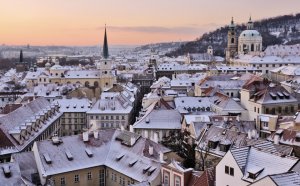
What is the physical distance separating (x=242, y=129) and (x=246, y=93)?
60.9ft

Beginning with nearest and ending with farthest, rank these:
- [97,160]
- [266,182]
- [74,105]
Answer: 1. [266,182]
2. [97,160]
3. [74,105]

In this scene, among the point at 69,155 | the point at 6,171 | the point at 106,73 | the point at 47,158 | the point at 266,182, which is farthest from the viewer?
the point at 106,73

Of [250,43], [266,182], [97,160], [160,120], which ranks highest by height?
[250,43]

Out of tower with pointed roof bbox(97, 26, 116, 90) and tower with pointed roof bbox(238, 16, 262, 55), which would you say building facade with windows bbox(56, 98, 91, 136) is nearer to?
tower with pointed roof bbox(97, 26, 116, 90)

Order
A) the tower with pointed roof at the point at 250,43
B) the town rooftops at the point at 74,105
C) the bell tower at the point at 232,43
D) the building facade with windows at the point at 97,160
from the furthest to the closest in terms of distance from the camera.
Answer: the tower with pointed roof at the point at 250,43 < the bell tower at the point at 232,43 < the town rooftops at the point at 74,105 < the building facade with windows at the point at 97,160

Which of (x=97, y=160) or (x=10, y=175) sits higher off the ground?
(x=10, y=175)

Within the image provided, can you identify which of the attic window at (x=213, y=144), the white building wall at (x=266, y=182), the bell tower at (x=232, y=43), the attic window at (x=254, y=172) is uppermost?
the bell tower at (x=232, y=43)

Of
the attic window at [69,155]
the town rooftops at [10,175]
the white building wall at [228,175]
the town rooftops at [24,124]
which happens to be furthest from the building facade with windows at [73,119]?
the white building wall at [228,175]

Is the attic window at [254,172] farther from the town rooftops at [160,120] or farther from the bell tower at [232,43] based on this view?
the bell tower at [232,43]

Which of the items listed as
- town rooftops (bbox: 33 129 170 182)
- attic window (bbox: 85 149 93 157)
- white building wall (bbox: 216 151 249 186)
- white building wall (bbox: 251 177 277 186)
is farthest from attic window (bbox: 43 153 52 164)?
white building wall (bbox: 251 177 277 186)

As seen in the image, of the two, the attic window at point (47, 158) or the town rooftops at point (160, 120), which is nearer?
the attic window at point (47, 158)

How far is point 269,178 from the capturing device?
24938mm

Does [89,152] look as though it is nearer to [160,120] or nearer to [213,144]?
[213,144]

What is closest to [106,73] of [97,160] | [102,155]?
[102,155]
